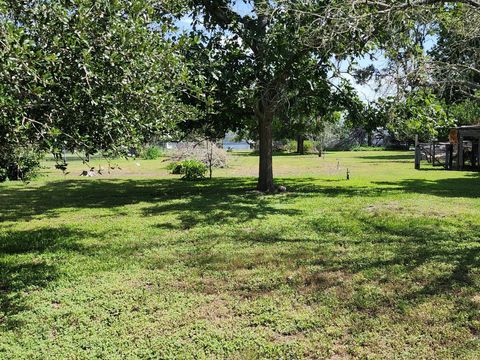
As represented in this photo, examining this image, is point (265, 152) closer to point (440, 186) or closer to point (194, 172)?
point (194, 172)

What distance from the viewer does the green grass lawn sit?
405 cm

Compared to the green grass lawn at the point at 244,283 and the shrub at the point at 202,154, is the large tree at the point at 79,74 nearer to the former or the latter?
the green grass lawn at the point at 244,283

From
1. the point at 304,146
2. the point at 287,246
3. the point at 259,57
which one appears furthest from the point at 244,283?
the point at 304,146

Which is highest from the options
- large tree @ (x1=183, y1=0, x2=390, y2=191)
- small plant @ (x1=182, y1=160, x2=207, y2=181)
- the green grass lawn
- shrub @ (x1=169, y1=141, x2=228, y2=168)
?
large tree @ (x1=183, y1=0, x2=390, y2=191)

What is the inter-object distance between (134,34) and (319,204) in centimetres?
736

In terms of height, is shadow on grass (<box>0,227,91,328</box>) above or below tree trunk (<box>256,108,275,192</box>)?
below

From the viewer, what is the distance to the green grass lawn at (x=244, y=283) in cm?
405

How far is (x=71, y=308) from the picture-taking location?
483 cm

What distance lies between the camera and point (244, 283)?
5.49 metres

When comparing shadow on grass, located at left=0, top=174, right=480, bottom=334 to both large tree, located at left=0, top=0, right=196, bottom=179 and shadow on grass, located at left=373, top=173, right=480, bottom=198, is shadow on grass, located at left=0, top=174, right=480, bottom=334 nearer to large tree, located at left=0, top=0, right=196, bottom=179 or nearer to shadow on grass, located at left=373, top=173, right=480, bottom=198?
shadow on grass, located at left=373, top=173, right=480, bottom=198

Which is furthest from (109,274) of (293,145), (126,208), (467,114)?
(293,145)

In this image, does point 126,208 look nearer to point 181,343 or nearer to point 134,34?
point 134,34

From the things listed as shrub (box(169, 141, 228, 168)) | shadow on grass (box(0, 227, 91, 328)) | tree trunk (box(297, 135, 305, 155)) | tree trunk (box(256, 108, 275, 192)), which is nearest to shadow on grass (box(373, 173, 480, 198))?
tree trunk (box(256, 108, 275, 192))

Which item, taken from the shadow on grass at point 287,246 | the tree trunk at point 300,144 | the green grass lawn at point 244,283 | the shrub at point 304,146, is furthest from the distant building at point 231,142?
the green grass lawn at point 244,283
